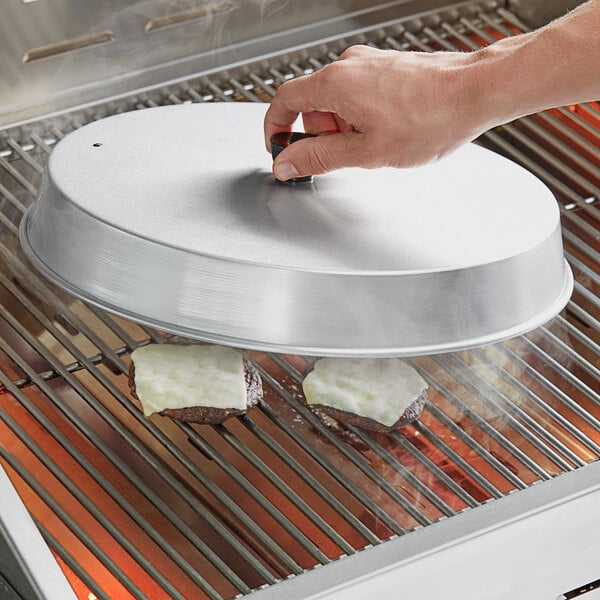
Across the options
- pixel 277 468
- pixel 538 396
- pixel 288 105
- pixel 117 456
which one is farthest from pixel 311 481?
pixel 288 105

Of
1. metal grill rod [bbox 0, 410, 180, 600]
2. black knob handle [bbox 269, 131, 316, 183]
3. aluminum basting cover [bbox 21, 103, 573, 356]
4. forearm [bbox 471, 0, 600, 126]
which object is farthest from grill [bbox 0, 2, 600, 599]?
forearm [bbox 471, 0, 600, 126]

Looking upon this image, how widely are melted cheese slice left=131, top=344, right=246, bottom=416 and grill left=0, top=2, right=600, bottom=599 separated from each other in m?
0.04

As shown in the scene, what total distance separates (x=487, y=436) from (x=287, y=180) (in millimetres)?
390

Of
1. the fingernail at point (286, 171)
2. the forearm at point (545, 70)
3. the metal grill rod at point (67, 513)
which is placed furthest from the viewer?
the fingernail at point (286, 171)

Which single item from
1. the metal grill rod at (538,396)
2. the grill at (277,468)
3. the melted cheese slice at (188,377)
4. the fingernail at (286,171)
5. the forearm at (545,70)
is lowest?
the metal grill rod at (538,396)

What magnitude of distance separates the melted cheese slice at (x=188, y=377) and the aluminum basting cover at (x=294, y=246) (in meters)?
0.08

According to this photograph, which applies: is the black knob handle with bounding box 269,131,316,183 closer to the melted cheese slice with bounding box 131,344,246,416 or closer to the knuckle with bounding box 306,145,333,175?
the knuckle with bounding box 306,145,333,175

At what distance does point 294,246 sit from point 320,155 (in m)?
0.12

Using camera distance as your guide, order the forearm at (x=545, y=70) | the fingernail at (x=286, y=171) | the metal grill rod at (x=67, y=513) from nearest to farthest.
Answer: the metal grill rod at (x=67, y=513)
the forearm at (x=545, y=70)
the fingernail at (x=286, y=171)

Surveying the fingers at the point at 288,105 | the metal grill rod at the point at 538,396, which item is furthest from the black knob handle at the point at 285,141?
the metal grill rod at the point at 538,396

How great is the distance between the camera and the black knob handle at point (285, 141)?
4.79 ft

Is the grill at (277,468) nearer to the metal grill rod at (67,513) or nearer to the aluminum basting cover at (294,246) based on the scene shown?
the metal grill rod at (67,513)

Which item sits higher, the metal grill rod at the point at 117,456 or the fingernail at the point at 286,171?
the fingernail at the point at 286,171

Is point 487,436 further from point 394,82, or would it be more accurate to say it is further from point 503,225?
point 394,82
